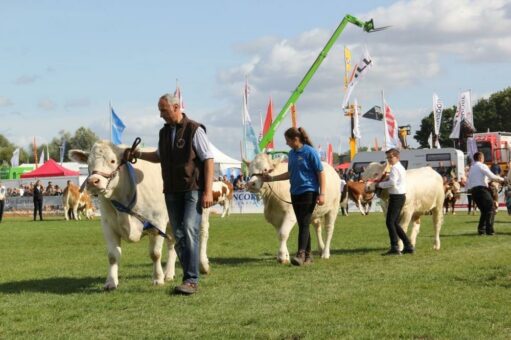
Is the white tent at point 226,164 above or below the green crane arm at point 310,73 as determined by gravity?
below

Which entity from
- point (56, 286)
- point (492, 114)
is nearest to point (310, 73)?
point (56, 286)

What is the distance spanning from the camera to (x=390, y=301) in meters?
7.71

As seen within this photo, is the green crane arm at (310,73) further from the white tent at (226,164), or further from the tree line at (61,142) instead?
the tree line at (61,142)

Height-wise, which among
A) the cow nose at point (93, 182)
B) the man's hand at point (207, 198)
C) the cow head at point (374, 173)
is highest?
the cow head at point (374, 173)

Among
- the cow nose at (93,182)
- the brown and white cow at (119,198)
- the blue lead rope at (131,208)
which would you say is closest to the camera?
the cow nose at (93,182)

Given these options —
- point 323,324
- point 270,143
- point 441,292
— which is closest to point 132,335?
point 323,324

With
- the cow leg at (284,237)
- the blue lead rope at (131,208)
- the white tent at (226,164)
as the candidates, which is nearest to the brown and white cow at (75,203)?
the white tent at (226,164)

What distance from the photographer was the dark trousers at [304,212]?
11453mm

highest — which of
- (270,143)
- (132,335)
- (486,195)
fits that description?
(270,143)

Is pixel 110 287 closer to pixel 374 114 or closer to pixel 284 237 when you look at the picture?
pixel 284 237

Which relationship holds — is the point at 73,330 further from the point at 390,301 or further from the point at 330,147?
the point at 330,147

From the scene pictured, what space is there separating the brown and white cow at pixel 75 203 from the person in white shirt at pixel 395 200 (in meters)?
25.3

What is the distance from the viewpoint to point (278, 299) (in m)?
8.06

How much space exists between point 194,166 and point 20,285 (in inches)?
135
